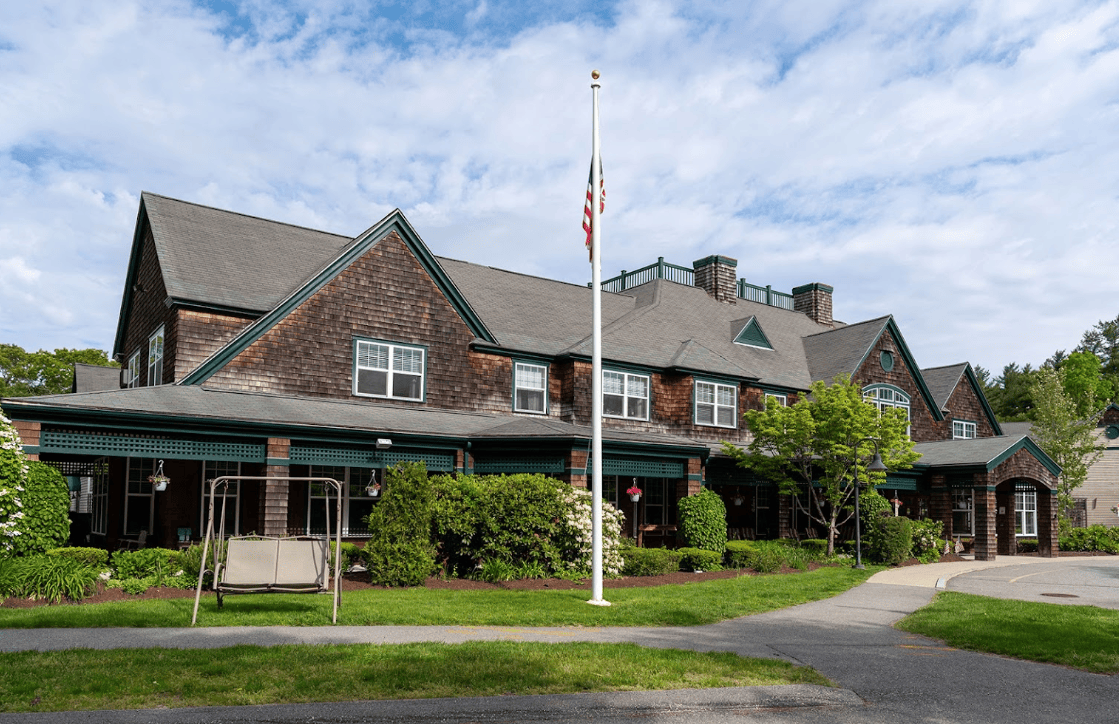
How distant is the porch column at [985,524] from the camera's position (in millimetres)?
26766

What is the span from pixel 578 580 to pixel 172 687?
1075cm

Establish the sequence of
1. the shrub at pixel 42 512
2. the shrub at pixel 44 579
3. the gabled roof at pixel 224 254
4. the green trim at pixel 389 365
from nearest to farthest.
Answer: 1. the shrub at pixel 44 579
2. the shrub at pixel 42 512
3. the gabled roof at pixel 224 254
4. the green trim at pixel 389 365

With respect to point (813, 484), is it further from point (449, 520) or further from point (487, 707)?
point (487, 707)

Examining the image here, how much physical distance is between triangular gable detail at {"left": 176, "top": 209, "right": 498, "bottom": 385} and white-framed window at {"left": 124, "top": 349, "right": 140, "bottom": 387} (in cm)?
573

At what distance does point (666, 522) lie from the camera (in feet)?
92.9

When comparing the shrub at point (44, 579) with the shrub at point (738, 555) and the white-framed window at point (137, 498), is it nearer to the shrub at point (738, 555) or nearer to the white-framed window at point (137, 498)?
the white-framed window at point (137, 498)

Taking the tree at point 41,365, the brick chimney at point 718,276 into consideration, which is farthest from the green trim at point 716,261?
the tree at point 41,365

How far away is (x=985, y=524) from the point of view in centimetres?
2686

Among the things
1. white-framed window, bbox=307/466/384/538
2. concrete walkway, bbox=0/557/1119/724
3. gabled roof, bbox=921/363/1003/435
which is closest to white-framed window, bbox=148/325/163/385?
white-framed window, bbox=307/466/384/538

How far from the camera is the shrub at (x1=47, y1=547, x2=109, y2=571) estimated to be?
14.1 meters

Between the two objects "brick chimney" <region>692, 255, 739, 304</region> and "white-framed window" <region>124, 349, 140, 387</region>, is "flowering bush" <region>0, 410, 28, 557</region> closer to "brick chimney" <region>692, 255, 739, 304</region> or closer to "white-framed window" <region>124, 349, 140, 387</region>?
"white-framed window" <region>124, 349, 140, 387</region>

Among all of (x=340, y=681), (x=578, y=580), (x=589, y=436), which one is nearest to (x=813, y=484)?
(x=589, y=436)

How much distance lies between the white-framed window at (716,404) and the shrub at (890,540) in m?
5.73

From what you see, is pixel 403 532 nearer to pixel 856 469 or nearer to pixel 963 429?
pixel 856 469
